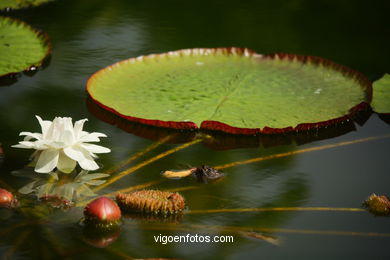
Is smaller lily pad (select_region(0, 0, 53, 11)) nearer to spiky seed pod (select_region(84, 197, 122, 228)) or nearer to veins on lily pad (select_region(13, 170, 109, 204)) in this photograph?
veins on lily pad (select_region(13, 170, 109, 204))

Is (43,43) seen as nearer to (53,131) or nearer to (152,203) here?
(53,131)

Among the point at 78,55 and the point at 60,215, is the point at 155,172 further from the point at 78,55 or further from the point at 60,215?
the point at 78,55

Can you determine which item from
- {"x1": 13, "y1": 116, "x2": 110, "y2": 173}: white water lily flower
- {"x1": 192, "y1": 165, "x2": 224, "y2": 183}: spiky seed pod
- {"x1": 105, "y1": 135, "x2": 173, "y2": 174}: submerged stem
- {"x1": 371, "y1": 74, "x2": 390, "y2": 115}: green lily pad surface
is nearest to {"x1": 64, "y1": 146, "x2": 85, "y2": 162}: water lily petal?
{"x1": 13, "y1": 116, "x2": 110, "y2": 173}: white water lily flower

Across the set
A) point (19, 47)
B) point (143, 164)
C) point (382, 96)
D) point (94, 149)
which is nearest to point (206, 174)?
point (143, 164)

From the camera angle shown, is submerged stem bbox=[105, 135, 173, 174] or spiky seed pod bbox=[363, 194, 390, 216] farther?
submerged stem bbox=[105, 135, 173, 174]

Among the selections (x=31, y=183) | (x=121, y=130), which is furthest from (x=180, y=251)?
(x=121, y=130)

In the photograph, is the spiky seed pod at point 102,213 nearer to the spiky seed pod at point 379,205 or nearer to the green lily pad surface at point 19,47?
the spiky seed pod at point 379,205
